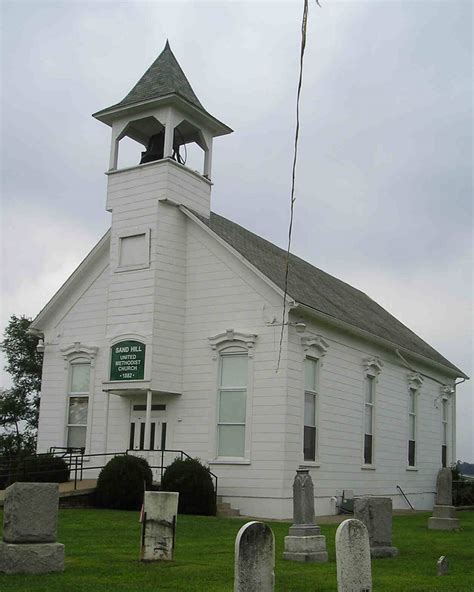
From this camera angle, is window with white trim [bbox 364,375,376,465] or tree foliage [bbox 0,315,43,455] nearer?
window with white trim [bbox 364,375,376,465]

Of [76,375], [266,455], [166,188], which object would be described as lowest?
[266,455]

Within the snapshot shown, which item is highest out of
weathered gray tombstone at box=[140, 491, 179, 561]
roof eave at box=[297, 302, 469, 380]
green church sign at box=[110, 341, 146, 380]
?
roof eave at box=[297, 302, 469, 380]

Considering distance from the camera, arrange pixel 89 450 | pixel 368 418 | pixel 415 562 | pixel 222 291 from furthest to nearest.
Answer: pixel 368 418, pixel 89 450, pixel 222 291, pixel 415 562

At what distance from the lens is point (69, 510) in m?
19.2

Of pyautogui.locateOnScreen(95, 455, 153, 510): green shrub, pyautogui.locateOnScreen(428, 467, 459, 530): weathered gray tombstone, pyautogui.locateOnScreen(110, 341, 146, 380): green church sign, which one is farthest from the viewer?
pyautogui.locateOnScreen(110, 341, 146, 380): green church sign

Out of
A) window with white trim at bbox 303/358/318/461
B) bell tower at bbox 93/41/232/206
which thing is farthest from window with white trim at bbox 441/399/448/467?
bell tower at bbox 93/41/232/206

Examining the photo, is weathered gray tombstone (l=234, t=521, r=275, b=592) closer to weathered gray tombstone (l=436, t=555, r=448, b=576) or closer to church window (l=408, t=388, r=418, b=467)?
weathered gray tombstone (l=436, t=555, r=448, b=576)

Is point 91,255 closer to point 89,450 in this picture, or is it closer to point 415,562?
point 89,450

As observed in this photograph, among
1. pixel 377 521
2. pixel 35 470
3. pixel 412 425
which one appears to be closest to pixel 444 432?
pixel 412 425

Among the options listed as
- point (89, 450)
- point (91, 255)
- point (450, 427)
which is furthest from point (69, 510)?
point (450, 427)

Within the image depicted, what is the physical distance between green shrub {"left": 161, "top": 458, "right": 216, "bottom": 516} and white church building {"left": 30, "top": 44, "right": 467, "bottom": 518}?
136 centimetres

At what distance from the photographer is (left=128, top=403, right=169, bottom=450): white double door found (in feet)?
75.0

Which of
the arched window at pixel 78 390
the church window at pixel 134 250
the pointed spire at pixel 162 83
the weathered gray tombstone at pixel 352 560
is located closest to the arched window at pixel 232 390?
the church window at pixel 134 250

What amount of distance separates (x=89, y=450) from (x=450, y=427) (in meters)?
16.8
